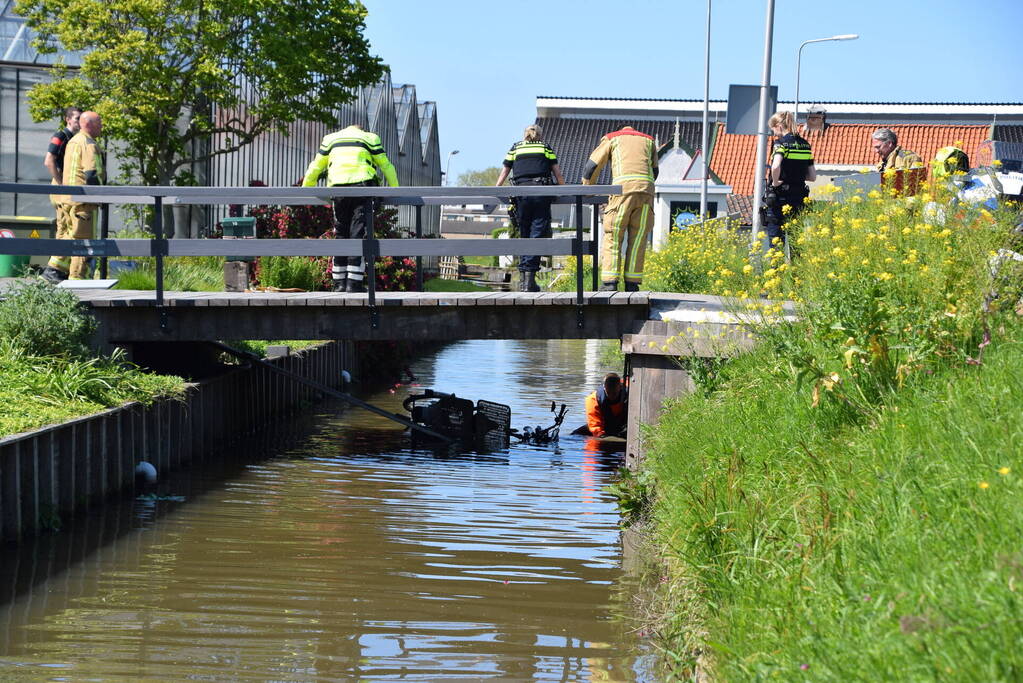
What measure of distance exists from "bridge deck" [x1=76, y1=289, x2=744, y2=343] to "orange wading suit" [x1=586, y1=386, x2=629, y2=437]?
294 cm

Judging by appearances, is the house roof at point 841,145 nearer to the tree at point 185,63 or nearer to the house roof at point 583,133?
the house roof at point 583,133

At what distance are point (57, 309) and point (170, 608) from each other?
182 inches

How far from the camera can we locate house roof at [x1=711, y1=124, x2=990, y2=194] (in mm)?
54625

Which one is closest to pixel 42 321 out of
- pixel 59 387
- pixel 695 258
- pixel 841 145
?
pixel 59 387

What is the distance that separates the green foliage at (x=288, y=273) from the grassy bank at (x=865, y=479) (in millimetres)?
8884

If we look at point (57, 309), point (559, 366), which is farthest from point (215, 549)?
point (559, 366)

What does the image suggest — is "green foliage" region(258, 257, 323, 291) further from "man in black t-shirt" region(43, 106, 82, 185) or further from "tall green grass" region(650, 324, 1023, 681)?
"tall green grass" region(650, 324, 1023, 681)

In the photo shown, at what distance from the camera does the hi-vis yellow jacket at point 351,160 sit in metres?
13.3

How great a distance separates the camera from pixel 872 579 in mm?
4246

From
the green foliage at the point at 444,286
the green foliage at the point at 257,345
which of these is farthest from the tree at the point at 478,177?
the green foliage at the point at 257,345

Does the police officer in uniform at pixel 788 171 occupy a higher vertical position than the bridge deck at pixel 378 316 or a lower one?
higher

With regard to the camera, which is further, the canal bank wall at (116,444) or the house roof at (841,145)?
the house roof at (841,145)

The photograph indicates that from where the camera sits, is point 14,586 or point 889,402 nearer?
point 889,402

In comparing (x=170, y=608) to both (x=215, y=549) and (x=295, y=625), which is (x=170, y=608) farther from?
(x=215, y=549)
